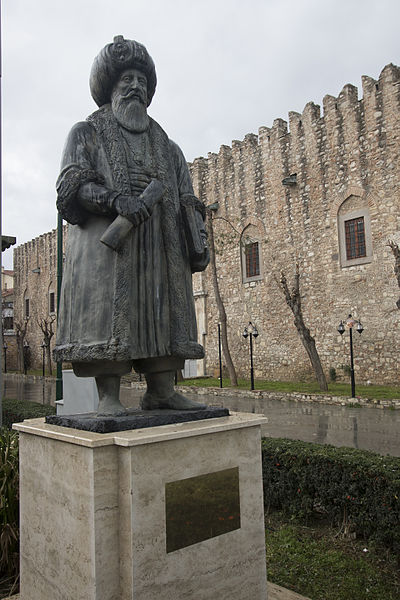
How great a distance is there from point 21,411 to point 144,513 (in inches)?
269

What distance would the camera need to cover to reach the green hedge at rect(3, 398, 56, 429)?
324 inches

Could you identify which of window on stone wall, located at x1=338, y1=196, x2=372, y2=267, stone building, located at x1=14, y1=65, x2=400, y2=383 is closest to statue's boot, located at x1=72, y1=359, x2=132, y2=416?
stone building, located at x1=14, y1=65, x2=400, y2=383

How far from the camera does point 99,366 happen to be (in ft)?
9.04

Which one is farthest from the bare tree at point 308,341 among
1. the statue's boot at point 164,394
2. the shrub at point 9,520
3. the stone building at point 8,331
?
the stone building at point 8,331

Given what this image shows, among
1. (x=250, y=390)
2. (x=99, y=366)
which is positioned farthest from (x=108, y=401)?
(x=250, y=390)

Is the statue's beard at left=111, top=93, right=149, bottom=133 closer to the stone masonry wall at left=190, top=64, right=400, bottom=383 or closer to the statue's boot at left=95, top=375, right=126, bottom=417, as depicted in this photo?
the statue's boot at left=95, top=375, right=126, bottom=417

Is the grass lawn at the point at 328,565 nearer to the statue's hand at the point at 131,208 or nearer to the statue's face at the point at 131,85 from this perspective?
the statue's hand at the point at 131,208

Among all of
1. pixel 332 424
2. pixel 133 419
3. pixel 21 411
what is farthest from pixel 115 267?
pixel 332 424

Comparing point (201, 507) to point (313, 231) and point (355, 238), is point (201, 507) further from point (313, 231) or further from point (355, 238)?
point (313, 231)

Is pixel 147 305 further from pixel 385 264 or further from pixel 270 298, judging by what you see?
pixel 270 298

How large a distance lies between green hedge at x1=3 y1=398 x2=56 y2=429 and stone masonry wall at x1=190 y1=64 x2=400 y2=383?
11.5 m

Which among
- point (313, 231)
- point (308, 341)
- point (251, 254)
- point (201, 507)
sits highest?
point (313, 231)

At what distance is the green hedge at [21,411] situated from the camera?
823cm

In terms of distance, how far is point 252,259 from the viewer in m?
22.3
